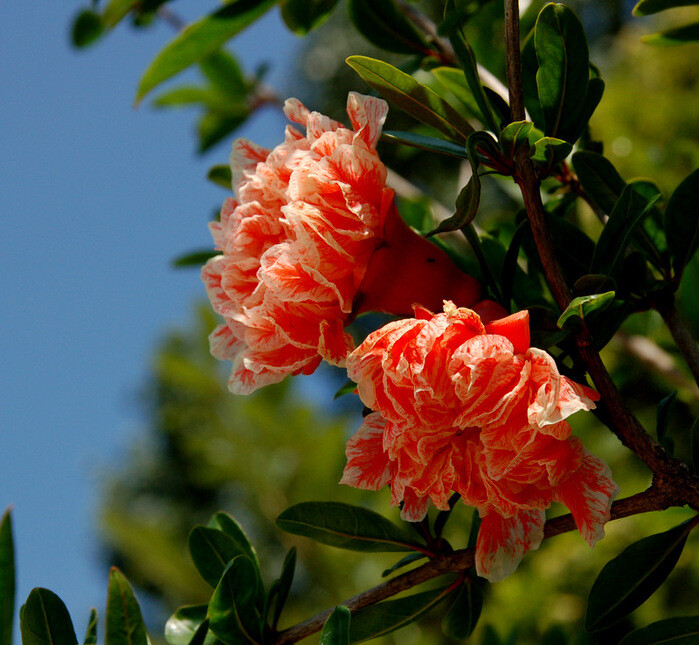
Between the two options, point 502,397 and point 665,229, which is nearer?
point 502,397

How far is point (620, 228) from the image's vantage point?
55 cm

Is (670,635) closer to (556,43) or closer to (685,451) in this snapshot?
(556,43)

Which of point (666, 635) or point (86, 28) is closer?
point (666, 635)

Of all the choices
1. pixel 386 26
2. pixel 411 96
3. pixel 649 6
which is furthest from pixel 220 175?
pixel 649 6

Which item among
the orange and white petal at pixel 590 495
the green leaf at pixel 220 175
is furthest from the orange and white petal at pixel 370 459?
the green leaf at pixel 220 175

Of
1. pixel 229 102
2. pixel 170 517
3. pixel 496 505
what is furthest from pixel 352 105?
pixel 170 517

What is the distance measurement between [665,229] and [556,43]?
0.67 ft

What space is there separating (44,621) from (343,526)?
25 centimetres

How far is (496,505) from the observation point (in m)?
0.50

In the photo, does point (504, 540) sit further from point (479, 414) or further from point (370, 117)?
point (370, 117)

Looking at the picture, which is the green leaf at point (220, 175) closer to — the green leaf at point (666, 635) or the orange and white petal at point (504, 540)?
the orange and white petal at point (504, 540)

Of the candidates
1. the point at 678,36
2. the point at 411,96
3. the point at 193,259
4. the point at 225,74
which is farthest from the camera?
the point at 225,74

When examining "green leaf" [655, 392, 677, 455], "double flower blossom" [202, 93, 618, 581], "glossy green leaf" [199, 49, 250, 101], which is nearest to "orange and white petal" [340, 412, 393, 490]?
"double flower blossom" [202, 93, 618, 581]

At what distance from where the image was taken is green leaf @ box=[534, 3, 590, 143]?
58 cm
